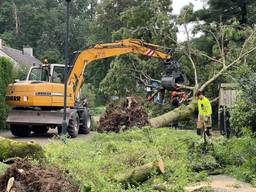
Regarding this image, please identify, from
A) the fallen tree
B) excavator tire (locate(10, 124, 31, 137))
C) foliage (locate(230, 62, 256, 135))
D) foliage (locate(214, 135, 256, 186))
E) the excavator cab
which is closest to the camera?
foliage (locate(214, 135, 256, 186))

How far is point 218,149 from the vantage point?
1191 centimetres

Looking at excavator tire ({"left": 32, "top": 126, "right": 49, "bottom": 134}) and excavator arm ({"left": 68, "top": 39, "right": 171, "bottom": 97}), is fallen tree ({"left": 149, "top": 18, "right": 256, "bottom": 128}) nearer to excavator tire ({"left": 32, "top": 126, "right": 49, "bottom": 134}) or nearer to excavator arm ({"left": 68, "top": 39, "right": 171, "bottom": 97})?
excavator arm ({"left": 68, "top": 39, "right": 171, "bottom": 97})

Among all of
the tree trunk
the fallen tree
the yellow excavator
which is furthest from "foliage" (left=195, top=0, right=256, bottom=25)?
the tree trunk

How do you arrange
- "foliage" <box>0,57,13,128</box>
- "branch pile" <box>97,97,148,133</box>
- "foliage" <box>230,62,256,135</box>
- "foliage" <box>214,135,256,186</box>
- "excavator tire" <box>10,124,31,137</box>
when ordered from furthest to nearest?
1. "foliage" <box>0,57,13,128</box>
2. "excavator tire" <box>10,124,31,137</box>
3. "branch pile" <box>97,97,148,133</box>
4. "foliage" <box>230,62,256,135</box>
5. "foliage" <box>214,135,256,186</box>

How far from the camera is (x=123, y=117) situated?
16.7 meters

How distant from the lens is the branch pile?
16.6m

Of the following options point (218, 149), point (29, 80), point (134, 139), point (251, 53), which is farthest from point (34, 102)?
point (251, 53)

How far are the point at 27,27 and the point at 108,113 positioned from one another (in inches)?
2255

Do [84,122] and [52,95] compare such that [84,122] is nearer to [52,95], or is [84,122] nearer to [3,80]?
[52,95]

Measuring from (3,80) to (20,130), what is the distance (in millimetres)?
2502

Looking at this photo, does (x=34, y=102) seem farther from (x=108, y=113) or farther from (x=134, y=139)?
(x=134, y=139)

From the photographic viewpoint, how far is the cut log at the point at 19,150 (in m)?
9.80

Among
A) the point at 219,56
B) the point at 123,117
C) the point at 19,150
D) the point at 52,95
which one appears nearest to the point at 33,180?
the point at 19,150

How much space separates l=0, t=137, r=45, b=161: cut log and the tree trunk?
8487mm
